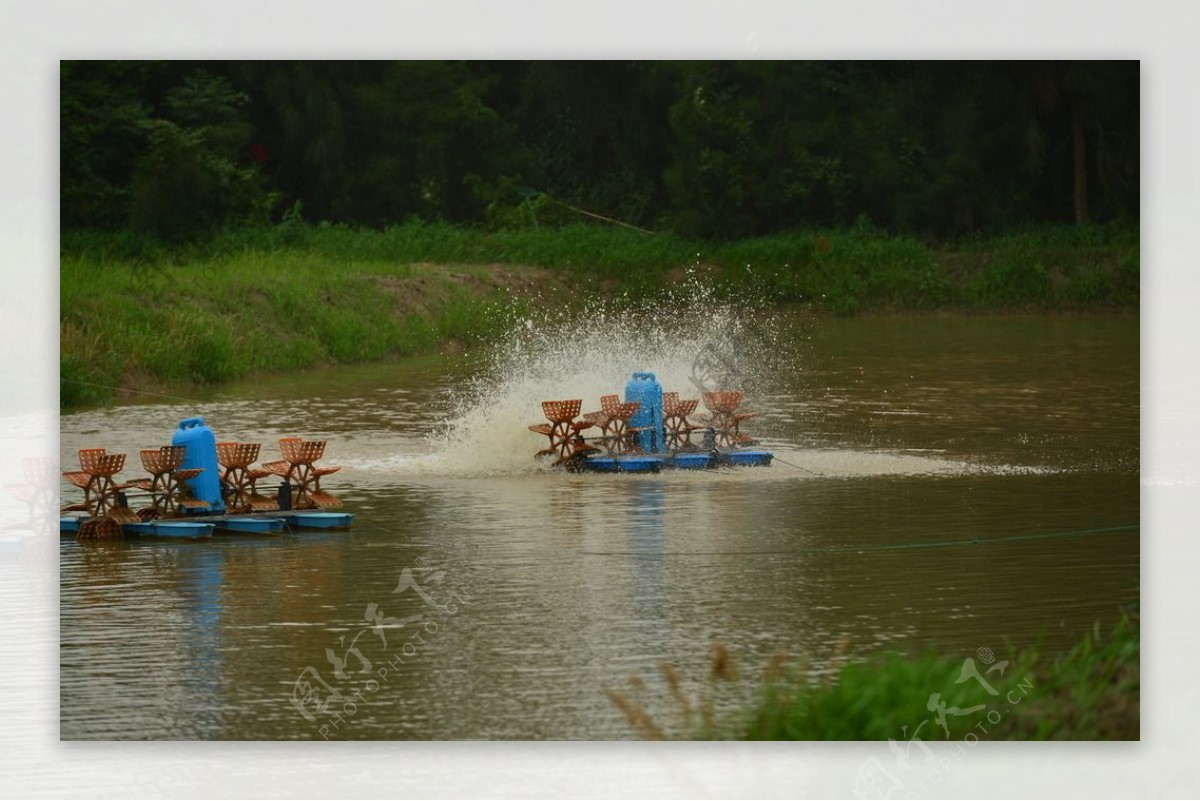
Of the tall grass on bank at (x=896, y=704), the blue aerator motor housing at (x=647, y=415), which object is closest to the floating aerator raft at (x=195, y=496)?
the blue aerator motor housing at (x=647, y=415)

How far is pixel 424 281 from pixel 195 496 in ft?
31.7

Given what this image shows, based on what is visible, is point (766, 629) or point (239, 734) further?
point (766, 629)

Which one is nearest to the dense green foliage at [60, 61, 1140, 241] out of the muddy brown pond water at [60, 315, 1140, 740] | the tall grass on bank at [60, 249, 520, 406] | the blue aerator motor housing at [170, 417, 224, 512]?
the tall grass on bank at [60, 249, 520, 406]

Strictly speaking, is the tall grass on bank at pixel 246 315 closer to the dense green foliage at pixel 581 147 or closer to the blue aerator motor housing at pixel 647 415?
the dense green foliage at pixel 581 147

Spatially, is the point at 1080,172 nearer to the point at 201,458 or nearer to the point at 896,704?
the point at 201,458

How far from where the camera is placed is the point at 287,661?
9.92m

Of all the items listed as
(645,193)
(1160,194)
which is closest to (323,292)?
(645,193)

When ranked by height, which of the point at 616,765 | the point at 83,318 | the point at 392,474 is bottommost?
the point at 616,765

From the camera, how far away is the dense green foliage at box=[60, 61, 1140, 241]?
Result: 16.5 metres

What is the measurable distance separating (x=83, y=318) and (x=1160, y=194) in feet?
28.4

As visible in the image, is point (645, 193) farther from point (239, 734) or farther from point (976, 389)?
point (239, 734)

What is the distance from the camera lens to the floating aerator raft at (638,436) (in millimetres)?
14992

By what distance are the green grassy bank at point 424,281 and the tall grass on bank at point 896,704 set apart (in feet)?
23.6

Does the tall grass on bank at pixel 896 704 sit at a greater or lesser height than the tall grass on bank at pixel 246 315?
lesser
